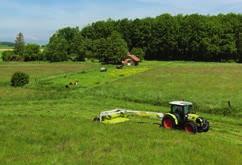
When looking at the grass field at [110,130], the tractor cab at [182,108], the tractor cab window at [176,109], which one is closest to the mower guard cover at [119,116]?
the grass field at [110,130]

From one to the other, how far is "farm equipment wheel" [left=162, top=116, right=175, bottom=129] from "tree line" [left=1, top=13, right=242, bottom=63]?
74.4 metres

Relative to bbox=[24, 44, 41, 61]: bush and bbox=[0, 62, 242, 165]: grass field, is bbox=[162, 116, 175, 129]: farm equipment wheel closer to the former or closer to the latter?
bbox=[0, 62, 242, 165]: grass field

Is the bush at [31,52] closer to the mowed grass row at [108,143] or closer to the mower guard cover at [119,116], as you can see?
the mowed grass row at [108,143]

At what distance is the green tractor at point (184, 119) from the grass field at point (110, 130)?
2.22 feet

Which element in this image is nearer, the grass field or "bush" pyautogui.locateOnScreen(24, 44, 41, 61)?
the grass field

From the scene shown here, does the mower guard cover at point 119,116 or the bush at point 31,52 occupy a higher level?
the bush at point 31,52

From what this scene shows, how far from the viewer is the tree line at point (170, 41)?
11188cm

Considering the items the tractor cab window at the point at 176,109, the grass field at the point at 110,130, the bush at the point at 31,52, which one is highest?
the bush at the point at 31,52

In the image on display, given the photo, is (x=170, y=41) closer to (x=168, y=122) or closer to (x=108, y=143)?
(x=168, y=122)

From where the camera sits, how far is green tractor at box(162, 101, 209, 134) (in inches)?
998

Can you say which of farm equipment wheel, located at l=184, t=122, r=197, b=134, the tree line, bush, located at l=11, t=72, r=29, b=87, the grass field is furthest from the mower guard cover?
the tree line

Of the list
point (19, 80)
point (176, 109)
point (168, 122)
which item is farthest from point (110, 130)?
point (19, 80)

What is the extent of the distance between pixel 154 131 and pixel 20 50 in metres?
114

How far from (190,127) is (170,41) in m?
99.9
